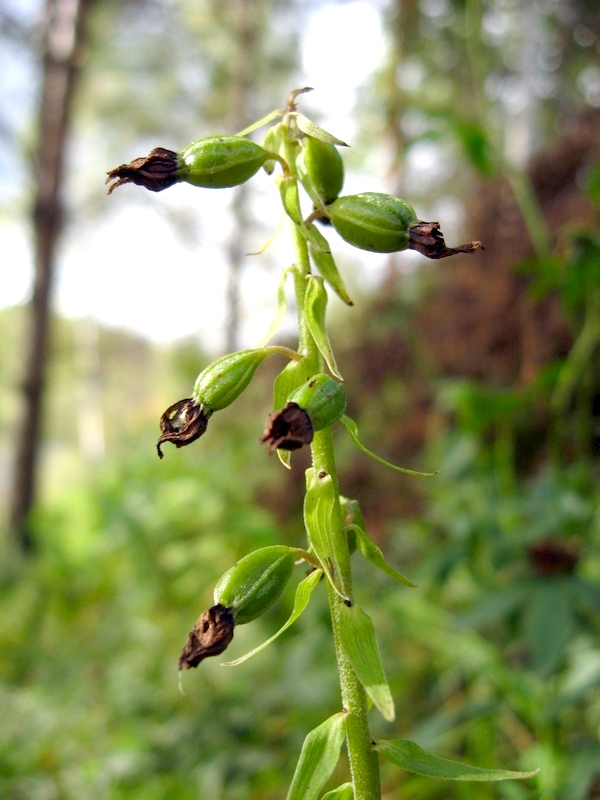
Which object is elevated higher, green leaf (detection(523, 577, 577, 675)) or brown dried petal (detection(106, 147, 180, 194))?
brown dried petal (detection(106, 147, 180, 194))

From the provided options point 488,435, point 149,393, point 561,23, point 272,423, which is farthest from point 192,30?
point 149,393

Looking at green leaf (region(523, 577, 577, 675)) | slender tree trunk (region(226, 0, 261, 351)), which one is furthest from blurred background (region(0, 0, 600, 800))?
slender tree trunk (region(226, 0, 261, 351))

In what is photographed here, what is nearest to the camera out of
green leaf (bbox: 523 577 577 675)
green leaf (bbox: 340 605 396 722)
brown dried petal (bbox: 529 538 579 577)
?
green leaf (bbox: 340 605 396 722)

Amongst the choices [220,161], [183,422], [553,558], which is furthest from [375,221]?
[553,558]

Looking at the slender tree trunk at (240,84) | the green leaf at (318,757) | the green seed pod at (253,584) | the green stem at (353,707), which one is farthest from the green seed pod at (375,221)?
the slender tree trunk at (240,84)

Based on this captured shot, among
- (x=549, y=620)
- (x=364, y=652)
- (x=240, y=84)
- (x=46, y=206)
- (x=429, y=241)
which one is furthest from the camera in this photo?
(x=240, y=84)

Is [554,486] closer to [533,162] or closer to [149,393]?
[533,162]

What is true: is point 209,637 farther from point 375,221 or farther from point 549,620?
point 549,620

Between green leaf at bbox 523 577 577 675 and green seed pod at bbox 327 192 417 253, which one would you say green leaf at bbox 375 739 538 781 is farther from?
green leaf at bbox 523 577 577 675
